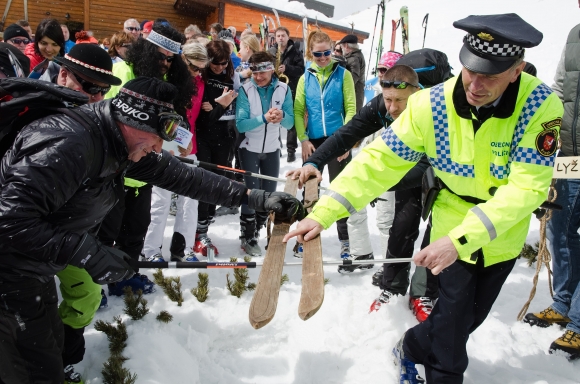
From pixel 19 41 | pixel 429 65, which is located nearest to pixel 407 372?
pixel 429 65

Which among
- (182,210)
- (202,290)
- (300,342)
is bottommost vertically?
(300,342)

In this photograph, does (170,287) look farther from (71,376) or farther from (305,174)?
(305,174)

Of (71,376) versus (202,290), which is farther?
(202,290)

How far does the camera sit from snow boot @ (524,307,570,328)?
3.99m

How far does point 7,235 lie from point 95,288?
44.7 inches

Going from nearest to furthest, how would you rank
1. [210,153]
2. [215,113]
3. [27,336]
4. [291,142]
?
[27,336] → [215,113] → [210,153] → [291,142]

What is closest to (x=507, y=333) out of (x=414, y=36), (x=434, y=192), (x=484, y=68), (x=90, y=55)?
(x=434, y=192)

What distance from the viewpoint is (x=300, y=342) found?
11.8 feet

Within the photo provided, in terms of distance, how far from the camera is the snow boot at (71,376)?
9.41 ft

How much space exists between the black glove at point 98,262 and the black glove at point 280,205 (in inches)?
44.7

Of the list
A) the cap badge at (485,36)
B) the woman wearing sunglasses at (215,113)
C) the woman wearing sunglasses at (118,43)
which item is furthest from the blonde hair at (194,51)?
the cap badge at (485,36)

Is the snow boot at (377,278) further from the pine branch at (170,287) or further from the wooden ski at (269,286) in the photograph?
the pine branch at (170,287)

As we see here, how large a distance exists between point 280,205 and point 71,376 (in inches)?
71.2

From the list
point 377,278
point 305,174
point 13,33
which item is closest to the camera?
point 305,174
